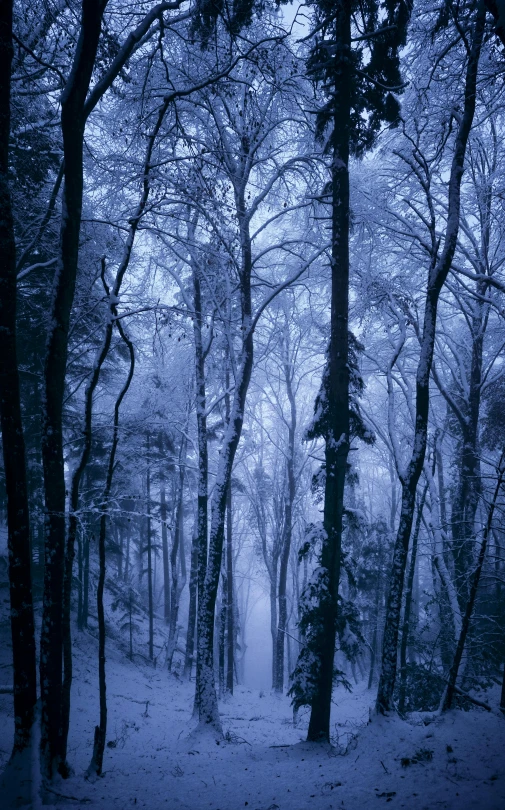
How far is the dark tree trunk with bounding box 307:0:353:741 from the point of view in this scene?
6.64 m

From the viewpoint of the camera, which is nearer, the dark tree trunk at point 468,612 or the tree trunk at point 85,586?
the dark tree trunk at point 468,612

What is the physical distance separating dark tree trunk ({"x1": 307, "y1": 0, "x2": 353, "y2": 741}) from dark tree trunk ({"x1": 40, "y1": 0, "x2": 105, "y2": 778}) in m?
4.16

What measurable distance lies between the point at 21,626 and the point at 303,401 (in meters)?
15.9

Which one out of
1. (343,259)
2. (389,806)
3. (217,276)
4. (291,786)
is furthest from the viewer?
(217,276)

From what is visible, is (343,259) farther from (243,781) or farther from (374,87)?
(243,781)

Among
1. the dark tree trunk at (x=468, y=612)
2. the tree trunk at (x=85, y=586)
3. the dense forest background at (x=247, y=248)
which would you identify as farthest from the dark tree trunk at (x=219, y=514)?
the tree trunk at (x=85, y=586)

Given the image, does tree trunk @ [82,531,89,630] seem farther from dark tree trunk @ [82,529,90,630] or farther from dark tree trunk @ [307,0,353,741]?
dark tree trunk @ [307,0,353,741]

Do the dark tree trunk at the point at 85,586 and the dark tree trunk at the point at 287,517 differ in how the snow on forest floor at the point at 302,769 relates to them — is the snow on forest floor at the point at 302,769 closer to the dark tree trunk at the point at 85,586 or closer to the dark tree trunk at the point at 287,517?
the dark tree trunk at the point at 287,517

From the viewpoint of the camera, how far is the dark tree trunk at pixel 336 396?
6637mm

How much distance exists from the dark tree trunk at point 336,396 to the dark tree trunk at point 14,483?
4.53 metres

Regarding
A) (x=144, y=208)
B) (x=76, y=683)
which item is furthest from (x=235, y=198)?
(x=76, y=683)

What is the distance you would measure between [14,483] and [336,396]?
5.21m

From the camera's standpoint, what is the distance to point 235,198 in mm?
9031

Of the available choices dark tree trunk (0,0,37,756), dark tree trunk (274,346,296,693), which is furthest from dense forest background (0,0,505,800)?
dark tree trunk (274,346,296,693)
